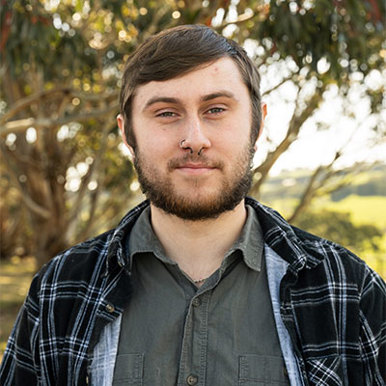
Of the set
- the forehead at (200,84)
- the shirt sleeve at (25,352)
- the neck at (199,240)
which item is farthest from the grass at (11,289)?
the forehead at (200,84)

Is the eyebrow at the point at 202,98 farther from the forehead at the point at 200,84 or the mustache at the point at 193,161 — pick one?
the mustache at the point at 193,161

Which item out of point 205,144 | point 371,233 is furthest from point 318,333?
point 371,233

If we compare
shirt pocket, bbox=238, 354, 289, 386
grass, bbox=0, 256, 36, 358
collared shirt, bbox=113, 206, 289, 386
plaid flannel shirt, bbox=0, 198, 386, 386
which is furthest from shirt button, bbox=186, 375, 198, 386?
grass, bbox=0, 256, 36, 358

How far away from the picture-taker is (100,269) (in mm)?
2055

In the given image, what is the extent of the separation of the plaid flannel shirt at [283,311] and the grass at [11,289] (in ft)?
21.0

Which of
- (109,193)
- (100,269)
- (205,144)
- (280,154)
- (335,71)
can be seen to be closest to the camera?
(205,144)

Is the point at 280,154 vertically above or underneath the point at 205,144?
above

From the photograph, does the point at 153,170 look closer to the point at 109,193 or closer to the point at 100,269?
the point at 100,269

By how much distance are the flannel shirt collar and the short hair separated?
317 millimetres

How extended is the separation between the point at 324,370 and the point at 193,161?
805 millimetres

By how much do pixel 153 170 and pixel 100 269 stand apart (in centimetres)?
42

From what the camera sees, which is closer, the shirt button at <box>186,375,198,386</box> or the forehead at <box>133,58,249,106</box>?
the shirt button at <box>186,375,198,386</box>

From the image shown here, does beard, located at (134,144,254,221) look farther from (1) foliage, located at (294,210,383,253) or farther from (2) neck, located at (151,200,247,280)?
(1) foliage, located at (294,210,383,253)

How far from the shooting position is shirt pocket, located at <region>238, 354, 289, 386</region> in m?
1.76
